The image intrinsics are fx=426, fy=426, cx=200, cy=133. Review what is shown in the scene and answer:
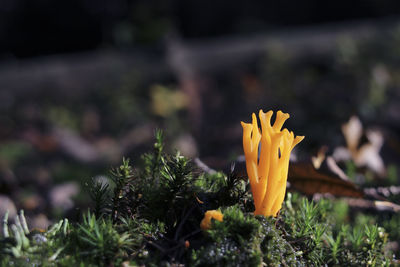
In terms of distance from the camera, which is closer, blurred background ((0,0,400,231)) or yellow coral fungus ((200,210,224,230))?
yellow coral fungus ((200,210,224,230))

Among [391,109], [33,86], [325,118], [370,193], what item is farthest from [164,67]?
[370,193]

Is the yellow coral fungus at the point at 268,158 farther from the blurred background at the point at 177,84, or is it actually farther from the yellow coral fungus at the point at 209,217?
the blurred background at the point at 177,84

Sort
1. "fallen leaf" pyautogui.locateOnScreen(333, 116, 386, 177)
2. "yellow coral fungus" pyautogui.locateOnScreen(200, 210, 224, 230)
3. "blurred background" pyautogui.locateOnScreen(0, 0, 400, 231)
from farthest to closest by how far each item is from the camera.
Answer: "blurred background" pyautogui.locateOnScreen(0, 0, 400, 231), "fallen leaf" pyautogui.locateOnScreen(333, 116, 386, 177), "yellow coral fungus" pyautogui.locateOnScreen(200, 210, 224, 230)

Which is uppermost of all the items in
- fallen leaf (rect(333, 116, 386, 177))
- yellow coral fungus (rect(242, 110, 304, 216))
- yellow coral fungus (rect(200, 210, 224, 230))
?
yellow coral fungus (rect(242, 110, 304, 216))

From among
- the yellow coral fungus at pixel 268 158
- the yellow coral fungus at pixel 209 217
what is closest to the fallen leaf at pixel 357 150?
the yellow coral fungus at pixel 268 158

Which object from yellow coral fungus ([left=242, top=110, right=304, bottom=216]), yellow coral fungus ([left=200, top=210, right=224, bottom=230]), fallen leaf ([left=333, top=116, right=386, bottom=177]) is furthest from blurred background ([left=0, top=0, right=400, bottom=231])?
yellow coral fungus ([left=242, top=110, right=304, bottom=216])

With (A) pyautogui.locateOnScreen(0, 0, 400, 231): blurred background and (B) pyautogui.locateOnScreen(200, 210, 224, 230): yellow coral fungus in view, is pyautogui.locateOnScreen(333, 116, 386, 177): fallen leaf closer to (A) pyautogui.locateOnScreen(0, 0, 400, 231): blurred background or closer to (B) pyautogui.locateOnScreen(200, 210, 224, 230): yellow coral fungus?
(A) pyautogui.locateOnScreen(0, 0, 400, 231): blurred background

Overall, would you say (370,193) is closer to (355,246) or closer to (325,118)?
(355,246)

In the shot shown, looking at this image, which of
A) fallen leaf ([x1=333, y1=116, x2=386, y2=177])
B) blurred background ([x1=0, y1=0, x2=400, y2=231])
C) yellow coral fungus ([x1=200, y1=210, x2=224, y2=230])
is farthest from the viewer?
blurred background ([x1=0, y1=0, x2=400, y2=231])
